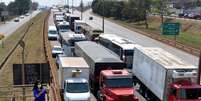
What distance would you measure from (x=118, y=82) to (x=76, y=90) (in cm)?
266

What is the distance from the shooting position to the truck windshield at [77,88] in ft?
81.8

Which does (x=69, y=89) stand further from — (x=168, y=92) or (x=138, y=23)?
(x=138, y=23)

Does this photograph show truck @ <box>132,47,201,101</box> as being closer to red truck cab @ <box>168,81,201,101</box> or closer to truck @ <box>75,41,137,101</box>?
red truck cab @ <box>168,81,201,101</box>

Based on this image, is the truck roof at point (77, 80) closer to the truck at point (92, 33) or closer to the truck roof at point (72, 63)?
the truck roof at point (72, 63)

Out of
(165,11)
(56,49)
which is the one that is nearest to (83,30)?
(56,49)

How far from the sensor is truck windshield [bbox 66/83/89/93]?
81.8 feet

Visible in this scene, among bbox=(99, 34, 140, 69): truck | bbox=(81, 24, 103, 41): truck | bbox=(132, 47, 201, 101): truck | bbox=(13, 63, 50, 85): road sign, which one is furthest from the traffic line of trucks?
bbox=(81, 24, 103, 41): truck

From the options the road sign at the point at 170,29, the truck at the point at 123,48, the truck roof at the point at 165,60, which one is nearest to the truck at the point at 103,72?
the truck roof at the point at 165,60

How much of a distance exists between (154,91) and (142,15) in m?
87.4

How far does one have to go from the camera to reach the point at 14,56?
48.0m

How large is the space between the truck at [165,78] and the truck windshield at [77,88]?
4.34 m

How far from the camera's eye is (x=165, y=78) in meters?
24.3

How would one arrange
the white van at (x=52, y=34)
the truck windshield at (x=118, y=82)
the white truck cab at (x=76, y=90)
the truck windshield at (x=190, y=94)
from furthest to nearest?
the white van at (x=52, y=34)
the truck windshield at (x=118, y=82)
the white truck cab at (x=76, y=90)
the truck windshield at (x=190, y=94)

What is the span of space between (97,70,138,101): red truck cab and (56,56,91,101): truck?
3.80 ft
